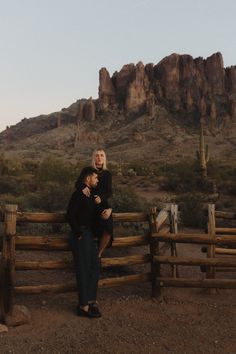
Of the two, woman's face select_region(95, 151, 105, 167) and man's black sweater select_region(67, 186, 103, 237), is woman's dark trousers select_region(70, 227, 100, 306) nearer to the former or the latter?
man's black sweater select_region(67, 186, 103, 237)

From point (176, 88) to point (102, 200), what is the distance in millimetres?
89285

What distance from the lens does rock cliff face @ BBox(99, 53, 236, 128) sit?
85325 millimetres

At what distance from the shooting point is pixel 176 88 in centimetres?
9250

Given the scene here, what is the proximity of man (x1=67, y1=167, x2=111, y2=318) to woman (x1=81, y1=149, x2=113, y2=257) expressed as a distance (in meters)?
0.05

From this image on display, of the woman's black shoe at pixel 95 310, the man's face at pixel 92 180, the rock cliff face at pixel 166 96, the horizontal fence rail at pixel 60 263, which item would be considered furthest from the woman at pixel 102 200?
the rock cliff face at pixel 166 96

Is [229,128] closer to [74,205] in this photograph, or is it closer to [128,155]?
[128,155]

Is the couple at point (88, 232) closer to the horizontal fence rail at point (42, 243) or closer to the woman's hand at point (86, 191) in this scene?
the woman's hand at point (86, 191)

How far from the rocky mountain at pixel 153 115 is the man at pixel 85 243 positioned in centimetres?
5433

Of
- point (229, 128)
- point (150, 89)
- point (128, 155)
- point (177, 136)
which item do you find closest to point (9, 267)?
point (128, 155)

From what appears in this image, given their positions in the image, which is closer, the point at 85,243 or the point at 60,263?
the point at 85,243

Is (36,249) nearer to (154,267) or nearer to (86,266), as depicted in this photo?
(86,266)

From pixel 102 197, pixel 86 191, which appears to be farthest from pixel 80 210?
pixel 102 197

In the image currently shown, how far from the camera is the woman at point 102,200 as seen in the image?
5750mm

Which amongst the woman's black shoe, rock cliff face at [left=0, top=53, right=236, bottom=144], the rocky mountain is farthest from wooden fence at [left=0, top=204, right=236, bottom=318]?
rock cliff face at [left=0, top=53, right=236, bottom=144]
